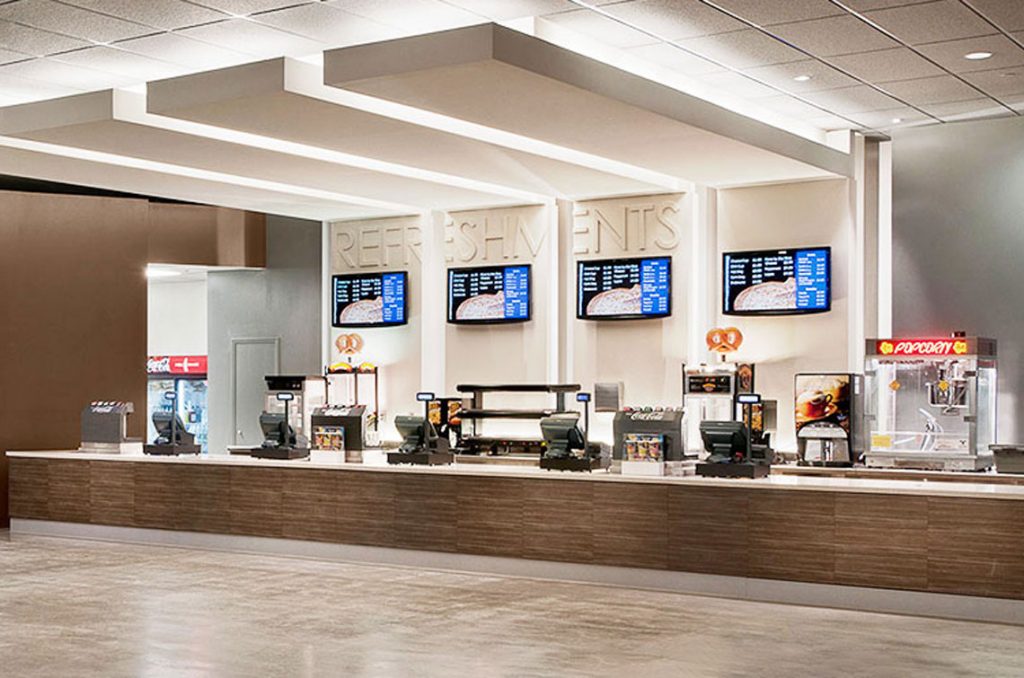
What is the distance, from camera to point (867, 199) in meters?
11.8

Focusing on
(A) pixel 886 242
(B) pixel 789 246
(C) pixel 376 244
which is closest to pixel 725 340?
(B) pixel 789 246

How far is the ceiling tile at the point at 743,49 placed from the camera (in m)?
8.55

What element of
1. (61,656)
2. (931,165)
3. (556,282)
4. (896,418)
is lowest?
(61,656)

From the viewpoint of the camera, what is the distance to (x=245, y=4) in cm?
781

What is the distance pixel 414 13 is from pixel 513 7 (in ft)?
1.92

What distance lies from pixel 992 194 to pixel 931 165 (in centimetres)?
57

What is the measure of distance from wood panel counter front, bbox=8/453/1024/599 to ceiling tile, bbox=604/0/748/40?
2810 millimetres

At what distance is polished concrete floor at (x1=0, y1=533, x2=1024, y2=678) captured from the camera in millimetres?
6414

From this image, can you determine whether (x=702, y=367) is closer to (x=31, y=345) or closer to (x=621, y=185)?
(x=621, y=185)

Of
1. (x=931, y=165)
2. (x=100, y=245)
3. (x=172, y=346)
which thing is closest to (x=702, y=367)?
(x=931, y=165)

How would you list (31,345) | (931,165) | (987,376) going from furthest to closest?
(31,345)
(931,165)
(987,376)

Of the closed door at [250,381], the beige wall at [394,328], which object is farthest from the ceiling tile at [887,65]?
the closed door at [250,381]

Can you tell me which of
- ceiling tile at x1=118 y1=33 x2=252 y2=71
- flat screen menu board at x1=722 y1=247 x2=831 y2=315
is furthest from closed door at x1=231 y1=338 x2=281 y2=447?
ceiling tile at x1=118 y1=33 x2=252 y2=71

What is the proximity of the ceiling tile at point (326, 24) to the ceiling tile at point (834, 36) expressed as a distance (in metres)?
2.46
